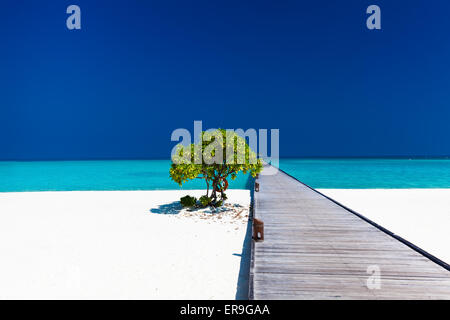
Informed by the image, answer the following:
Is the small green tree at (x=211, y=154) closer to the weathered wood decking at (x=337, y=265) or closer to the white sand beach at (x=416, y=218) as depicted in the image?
the weathered wood decking at (x=337, y=265)

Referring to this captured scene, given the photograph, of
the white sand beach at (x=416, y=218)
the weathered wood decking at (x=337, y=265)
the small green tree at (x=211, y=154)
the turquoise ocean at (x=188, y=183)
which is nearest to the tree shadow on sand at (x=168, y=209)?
the small green tree at (x=211, y=154)

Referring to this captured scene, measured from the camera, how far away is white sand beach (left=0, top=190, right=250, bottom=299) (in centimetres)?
678

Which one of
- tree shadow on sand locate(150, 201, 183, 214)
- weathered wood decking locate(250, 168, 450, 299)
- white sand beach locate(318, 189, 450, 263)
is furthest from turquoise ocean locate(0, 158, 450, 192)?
weathered wood decking locate(250, 168, 450, 299)

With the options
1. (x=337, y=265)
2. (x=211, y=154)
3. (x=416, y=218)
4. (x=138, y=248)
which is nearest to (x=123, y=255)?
(x=138, y=248)

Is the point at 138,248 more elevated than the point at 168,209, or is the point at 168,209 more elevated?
the point at 138,248

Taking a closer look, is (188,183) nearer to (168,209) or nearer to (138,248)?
(168,209)

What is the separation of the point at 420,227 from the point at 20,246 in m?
18.3

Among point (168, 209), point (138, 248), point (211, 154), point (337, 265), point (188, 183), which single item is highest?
point (211, 154)

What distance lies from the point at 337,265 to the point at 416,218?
11283mm

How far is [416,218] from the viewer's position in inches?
576

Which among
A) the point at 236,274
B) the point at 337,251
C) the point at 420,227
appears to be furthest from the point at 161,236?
the point at 420,227

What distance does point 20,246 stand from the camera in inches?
405

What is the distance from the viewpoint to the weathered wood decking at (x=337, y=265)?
217 inches

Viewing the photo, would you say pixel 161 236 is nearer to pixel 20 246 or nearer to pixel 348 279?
pixel 20 246
